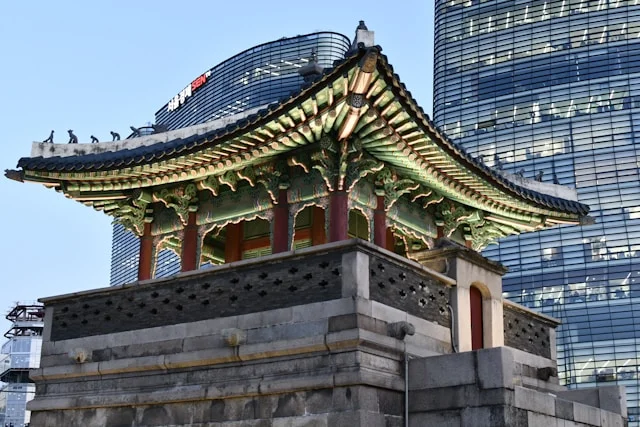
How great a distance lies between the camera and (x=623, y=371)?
6397 cm

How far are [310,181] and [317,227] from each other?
1945mm

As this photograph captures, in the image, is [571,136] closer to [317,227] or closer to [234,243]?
[234,243]

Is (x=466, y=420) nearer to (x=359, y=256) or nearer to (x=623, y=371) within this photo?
(x=359, y=256)

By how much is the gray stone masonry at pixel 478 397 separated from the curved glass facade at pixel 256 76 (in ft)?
232

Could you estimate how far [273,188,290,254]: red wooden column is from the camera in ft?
61.6

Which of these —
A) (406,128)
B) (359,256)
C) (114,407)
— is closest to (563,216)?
(406,128)

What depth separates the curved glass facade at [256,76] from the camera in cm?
8794

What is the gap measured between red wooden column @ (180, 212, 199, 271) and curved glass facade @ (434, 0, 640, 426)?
159 feet

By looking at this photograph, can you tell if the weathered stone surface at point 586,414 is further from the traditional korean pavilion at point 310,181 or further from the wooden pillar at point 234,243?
the wooden pillar at point 234,243

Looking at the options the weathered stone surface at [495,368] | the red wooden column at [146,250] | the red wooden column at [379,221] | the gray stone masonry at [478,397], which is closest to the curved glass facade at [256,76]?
the red wooden column at [146,250]

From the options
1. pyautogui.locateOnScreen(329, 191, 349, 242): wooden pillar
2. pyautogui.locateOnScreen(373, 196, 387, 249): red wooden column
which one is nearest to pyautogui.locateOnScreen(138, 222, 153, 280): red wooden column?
pyautogui.locateOnScreen(329, 191, 349, 242): wooden pillar

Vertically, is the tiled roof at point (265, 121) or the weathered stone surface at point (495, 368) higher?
the tiled roof at point (265, 121)

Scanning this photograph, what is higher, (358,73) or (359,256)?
(358,73)

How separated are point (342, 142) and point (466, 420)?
21.1 ft
